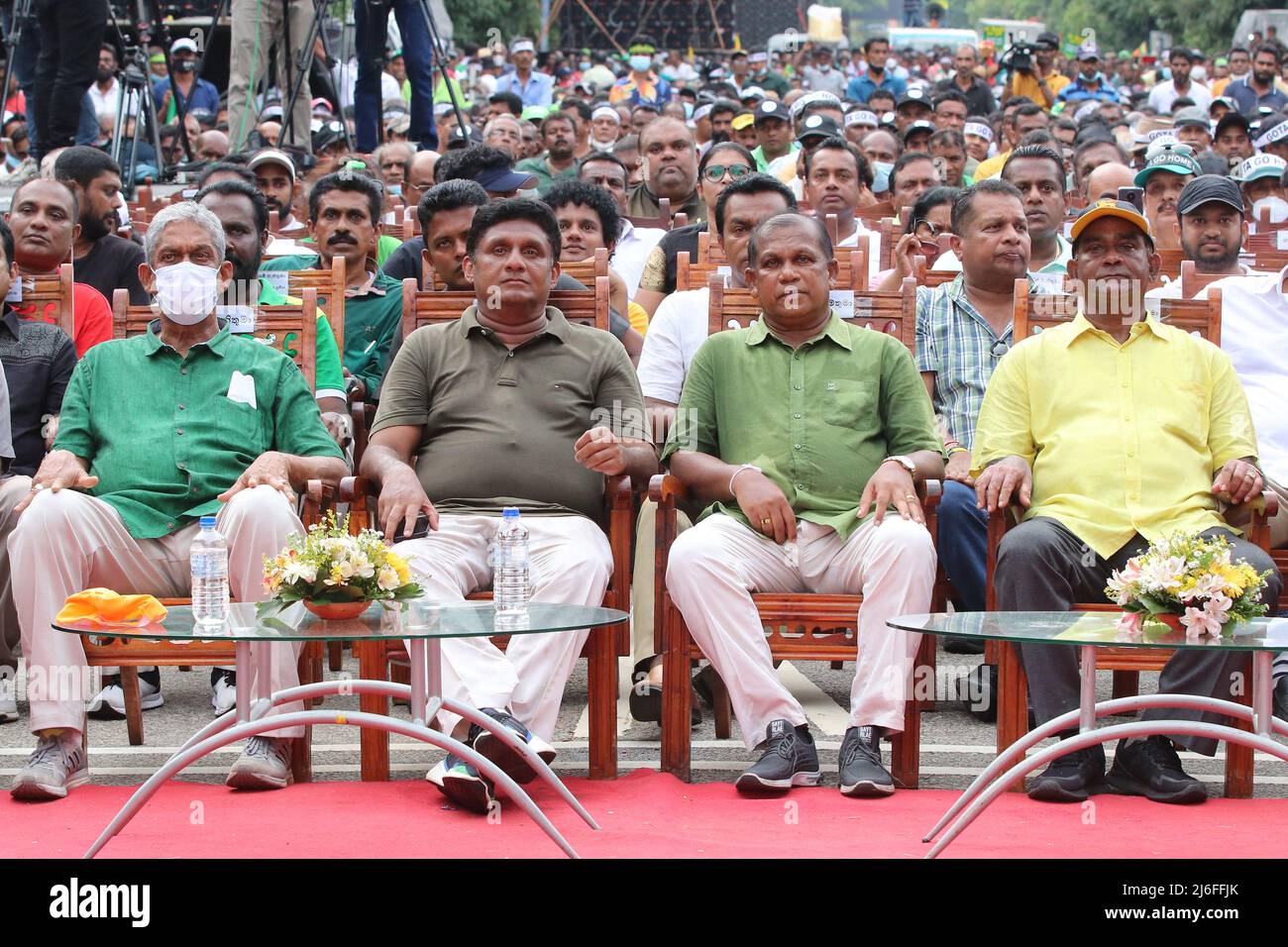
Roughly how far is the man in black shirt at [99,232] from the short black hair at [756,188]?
94.2 inches

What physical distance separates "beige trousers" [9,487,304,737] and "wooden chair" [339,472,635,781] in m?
0.23

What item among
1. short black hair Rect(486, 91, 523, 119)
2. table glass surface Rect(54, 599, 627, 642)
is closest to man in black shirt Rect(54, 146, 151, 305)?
table glass surface Rect(54, 599, 627, 642)

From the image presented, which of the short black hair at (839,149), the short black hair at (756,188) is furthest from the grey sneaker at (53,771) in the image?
the short black hair at (839,149)

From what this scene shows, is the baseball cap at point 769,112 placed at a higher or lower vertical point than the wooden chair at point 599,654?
higher

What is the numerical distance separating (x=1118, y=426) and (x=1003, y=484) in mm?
446

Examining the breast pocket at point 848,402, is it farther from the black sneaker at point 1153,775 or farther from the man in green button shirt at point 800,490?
the black sneaker at point 1153,775

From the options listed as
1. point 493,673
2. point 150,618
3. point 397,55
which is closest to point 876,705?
point 493,673

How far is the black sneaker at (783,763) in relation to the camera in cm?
487

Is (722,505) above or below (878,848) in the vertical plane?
above

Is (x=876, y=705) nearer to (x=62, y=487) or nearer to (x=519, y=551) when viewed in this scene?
(x=519, y=551)

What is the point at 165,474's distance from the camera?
5520 mm

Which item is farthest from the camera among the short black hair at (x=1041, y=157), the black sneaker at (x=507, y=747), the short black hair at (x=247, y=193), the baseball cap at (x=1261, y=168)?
the baseball cap at (x=1261, y=168)

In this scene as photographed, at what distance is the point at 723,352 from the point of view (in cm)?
568

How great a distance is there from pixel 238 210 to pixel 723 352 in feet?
8.29
